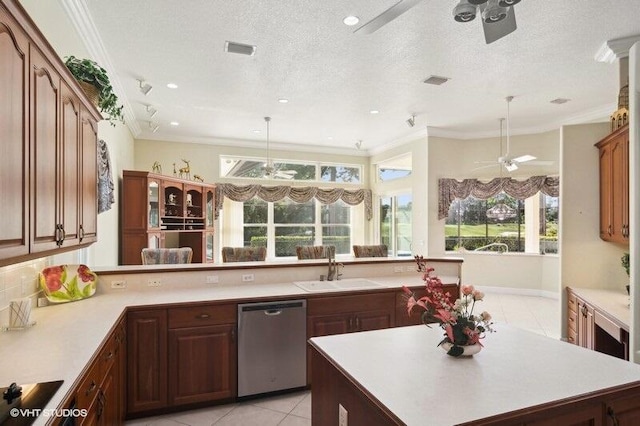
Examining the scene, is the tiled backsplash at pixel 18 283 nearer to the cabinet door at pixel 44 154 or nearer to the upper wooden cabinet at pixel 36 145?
the upper wooden cabinet at pixel 36 145

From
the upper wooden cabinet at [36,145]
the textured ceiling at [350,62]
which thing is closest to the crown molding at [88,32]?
the textured ceiling at [350,62]

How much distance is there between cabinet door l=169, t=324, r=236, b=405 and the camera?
8.64 feet

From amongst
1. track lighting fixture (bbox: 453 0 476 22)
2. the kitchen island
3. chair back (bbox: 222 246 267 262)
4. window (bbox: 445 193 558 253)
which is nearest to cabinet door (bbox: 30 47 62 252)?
the kitchen island

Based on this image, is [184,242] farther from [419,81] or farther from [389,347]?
[389,347]

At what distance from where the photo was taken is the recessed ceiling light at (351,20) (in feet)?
9.59

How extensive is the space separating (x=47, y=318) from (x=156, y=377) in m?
0.84

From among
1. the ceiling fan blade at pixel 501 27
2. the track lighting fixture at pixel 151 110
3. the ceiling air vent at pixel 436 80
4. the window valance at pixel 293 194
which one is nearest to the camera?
the ceiling fan blade at pixel 501 27

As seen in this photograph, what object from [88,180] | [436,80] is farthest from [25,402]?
[436,80]

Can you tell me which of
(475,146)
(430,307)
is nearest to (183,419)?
(430,307)

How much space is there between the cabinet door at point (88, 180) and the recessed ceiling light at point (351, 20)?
2097mm

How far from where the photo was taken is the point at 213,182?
738cm

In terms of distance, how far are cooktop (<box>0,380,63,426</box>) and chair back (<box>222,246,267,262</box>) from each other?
2.83 meters

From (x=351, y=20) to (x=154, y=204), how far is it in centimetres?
422

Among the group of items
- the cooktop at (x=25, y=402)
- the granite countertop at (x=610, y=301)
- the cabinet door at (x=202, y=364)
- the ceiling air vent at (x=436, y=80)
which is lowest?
the cabinet door at (x=202, y=364)
